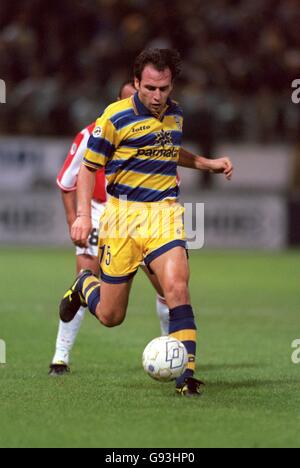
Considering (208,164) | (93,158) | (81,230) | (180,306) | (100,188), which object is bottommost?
(180,306)

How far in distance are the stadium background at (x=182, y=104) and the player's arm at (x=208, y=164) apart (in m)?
12.1

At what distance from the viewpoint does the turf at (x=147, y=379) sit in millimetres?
5547

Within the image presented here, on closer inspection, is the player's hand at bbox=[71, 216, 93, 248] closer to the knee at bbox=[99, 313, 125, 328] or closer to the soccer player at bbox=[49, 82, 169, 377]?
the knee at bbox=[99, 313, 125, 328]

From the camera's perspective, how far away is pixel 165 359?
6363 mm

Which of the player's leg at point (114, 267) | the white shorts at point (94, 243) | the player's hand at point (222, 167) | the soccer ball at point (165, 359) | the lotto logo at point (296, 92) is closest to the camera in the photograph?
the soccer ball at point (165, 359)

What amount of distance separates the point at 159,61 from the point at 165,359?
6.11 feet

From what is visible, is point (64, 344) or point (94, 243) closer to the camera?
point (64, 344)

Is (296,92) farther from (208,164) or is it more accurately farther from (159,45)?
(208,164)

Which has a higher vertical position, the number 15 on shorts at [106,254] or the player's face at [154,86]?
the player's face at [154,86]

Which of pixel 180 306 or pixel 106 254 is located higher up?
pixel 106 254

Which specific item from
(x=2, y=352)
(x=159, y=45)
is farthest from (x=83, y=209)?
(x=159, y=45)

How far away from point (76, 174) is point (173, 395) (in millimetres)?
1928

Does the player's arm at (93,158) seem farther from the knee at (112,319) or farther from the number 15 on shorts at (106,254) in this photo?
the knee at (112,319)

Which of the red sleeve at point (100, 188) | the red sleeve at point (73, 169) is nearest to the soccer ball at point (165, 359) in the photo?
the red sleeve at point (73, 169)
